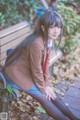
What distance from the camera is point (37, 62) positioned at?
2.53m

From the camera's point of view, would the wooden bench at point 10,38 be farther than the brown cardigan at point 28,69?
Yes

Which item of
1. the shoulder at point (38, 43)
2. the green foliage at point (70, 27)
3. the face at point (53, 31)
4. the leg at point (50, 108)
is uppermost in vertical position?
the face at point (53, 31)

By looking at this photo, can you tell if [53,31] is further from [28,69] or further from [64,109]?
[64,109]

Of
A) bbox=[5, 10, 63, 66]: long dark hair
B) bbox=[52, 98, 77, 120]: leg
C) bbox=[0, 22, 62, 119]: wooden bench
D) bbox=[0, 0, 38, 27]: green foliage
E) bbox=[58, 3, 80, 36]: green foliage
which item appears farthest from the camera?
bbox=[58, 3, 80, 36]: green foliage

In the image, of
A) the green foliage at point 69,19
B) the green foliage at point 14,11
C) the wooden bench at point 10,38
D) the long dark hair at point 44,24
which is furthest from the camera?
the green foliage at point 69,19

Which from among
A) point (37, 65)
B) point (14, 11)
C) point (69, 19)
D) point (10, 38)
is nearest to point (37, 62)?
point (37, 65)

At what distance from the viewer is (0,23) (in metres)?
3.94

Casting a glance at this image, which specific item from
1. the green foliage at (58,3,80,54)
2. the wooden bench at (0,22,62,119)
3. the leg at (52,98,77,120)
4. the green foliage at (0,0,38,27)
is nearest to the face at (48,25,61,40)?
the leg at (52,98,77,120)

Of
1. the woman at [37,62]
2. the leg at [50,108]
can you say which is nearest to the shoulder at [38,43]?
the woman at [37,62]

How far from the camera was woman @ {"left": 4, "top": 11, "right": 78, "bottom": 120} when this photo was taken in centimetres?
252

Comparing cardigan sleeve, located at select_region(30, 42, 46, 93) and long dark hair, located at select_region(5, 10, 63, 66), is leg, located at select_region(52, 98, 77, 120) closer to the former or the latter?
cardigan sleeve, located at select_region(30, 42, 46, 93)

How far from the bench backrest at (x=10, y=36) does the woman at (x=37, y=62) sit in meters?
0.62

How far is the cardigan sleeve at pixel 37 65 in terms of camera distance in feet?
8.23

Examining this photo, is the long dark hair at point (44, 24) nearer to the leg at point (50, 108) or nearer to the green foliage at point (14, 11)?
the leg at point (50, 108)
